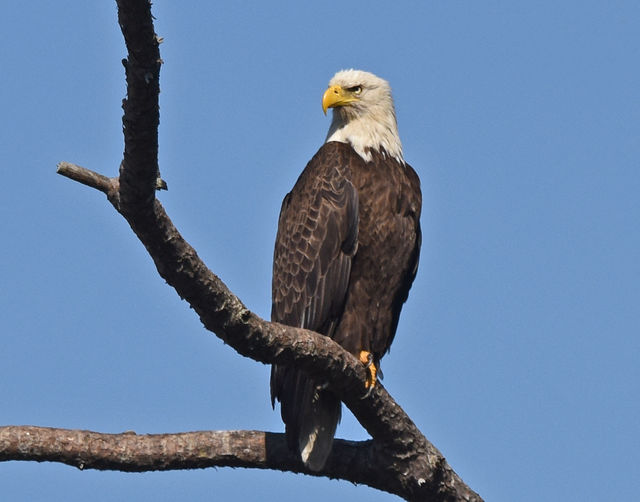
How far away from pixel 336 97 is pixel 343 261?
5.06 feet

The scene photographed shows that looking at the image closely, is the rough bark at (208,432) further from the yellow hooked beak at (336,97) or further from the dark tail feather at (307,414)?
the yellow hooked beak at (336,97)

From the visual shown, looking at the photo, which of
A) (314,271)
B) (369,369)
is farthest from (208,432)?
(314,271)

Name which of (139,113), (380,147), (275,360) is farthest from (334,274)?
(139,113)

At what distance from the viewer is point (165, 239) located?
405 cm

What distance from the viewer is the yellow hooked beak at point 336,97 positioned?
7.04 m

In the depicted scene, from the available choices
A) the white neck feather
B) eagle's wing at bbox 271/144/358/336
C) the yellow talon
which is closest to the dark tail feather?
the yellow talon

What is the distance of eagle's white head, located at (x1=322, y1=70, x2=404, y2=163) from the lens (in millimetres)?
6797

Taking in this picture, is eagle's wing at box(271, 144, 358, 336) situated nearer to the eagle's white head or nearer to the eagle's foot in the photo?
the eagle's foot

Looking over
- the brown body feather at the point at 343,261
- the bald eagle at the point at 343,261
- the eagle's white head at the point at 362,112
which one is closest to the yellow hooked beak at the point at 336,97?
the eagle's white head at the point at 362,112

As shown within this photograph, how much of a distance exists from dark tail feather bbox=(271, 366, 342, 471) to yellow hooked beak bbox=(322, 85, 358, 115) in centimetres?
201

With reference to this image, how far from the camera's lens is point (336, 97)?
7.09m

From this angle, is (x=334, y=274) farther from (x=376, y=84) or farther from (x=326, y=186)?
(x=376, y=84)

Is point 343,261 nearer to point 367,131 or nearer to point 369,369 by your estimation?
point 369,369

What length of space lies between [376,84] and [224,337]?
3.40 meters
